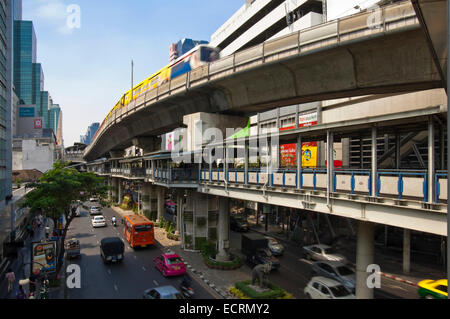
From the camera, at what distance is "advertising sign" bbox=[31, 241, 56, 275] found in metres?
18.1

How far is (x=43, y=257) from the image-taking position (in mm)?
18359

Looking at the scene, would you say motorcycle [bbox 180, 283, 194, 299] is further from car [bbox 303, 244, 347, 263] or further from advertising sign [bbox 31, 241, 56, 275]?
car [bbox 303, 244, 347, 263]

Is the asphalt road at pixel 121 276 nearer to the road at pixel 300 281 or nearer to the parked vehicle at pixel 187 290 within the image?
the parked vehicle at pixel 187 290

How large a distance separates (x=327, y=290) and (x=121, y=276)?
13.8 meters

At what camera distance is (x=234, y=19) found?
50594mm

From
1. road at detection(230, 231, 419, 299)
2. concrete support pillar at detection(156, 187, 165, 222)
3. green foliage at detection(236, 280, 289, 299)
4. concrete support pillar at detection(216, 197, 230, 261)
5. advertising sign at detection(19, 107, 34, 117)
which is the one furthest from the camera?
advertising sign at detection(19, 107, 34, 117)

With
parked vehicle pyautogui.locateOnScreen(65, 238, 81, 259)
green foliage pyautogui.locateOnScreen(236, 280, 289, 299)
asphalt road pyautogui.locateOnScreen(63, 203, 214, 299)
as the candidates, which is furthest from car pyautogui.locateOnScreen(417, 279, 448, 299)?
parked vehicle pyautogui.locateOnScreen(65, 238, 81, 259)

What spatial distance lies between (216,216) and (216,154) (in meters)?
6.74

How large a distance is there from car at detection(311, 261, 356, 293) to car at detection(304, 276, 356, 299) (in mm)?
2464

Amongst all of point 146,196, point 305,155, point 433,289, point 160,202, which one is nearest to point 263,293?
point 433,289

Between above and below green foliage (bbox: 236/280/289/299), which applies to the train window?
above

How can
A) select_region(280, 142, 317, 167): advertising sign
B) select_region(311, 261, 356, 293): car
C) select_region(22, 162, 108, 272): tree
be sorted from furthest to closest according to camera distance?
select_region(280, 142, 317, 167): advertising sign
select_region(22, 162, 108, 272): tree
select_region(311, 261, 356, 293): car

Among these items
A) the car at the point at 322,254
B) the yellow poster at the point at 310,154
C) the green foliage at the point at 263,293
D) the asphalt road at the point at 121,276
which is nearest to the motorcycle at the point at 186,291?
the asphalt road at the point at 121,276
